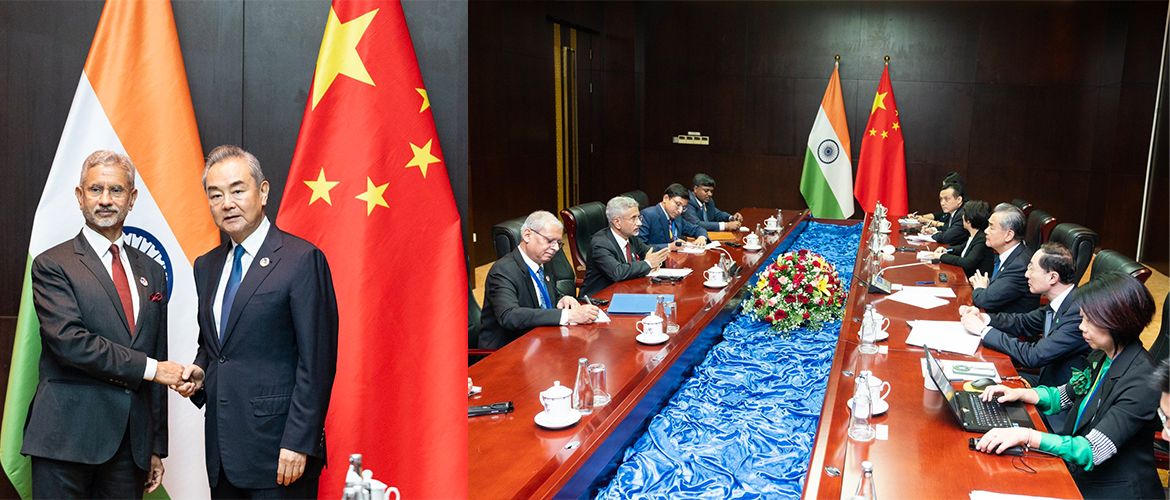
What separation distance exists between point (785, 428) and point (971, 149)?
7197 mm

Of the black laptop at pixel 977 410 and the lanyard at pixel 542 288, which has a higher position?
the lanyard at pixel 542 288

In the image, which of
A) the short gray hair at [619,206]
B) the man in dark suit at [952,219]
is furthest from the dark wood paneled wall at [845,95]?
the man in dark suit at [952,219]

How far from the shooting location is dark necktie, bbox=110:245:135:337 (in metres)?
1.88

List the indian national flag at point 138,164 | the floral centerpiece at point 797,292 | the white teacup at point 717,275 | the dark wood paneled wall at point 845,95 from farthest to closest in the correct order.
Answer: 1. the dark wood paneled wall at point 845,95
2. the white teacup at point 717,275
3. the floral centerpiece at point 797,292
4. the indian national flag at point 138,164

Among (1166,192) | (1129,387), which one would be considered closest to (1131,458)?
(1129,387)

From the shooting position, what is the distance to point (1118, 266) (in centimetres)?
333

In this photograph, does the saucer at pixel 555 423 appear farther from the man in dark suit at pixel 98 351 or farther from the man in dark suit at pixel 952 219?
the man in dark suit at pixel 952 219

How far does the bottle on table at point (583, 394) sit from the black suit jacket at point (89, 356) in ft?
3.58

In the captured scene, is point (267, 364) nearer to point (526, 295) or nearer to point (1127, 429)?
point (526, 295)

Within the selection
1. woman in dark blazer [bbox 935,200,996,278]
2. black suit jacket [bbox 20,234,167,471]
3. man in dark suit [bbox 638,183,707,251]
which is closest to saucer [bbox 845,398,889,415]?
black suit jacket [bbox 20,234,167,471]

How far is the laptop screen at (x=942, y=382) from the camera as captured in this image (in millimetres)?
2240

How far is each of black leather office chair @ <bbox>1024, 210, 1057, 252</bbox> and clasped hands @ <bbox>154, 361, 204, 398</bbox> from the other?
4922 millimetres

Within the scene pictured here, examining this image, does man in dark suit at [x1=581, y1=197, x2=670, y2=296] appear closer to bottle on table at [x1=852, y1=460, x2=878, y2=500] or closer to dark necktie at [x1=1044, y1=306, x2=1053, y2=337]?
dark necktie at [x1=1044, y1=306, x2=1053, y2=337]

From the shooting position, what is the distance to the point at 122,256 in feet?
6.22
